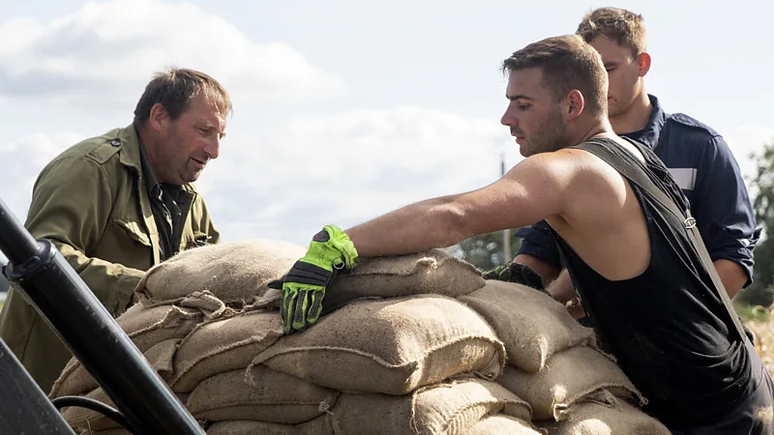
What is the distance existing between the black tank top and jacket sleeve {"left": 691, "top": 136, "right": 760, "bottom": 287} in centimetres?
115

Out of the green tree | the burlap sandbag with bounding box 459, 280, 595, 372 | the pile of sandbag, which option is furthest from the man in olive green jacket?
the green tree

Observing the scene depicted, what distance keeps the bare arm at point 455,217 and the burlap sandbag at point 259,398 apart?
0.46 metres

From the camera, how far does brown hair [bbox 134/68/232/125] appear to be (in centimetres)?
510

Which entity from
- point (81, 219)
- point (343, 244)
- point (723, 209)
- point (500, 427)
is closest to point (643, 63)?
point (723, 209)

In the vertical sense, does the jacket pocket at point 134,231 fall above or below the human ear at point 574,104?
below

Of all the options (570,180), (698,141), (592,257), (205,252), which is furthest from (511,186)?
(698,141)

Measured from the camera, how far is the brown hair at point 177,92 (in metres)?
5.10

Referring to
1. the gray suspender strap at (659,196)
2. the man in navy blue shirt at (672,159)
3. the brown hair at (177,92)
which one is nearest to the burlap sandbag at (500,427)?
the gray suspender strap at (659,196)

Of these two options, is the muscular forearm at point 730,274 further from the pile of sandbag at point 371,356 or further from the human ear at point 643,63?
the pile of sandbag at point 371,356

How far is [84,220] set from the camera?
4.42 meters

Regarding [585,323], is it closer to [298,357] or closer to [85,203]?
[298,357]

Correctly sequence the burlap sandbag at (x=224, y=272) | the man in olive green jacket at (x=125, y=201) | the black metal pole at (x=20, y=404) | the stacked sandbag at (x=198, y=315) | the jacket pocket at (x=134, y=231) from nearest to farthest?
1. the black metal pole at (x=20, y=404)
2. the stacked sandbag at (x=198, y=315)
3. the burlap sandbag at (x=224, y=272)
4. the man in olive green jacket at (x=125, y=201)
5. the jacket pocket at (x=134, y=231)

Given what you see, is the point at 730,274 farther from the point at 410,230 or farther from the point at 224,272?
the point at 224,272

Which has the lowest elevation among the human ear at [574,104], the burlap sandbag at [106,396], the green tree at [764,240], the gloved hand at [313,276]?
the green tree at [764,240]
